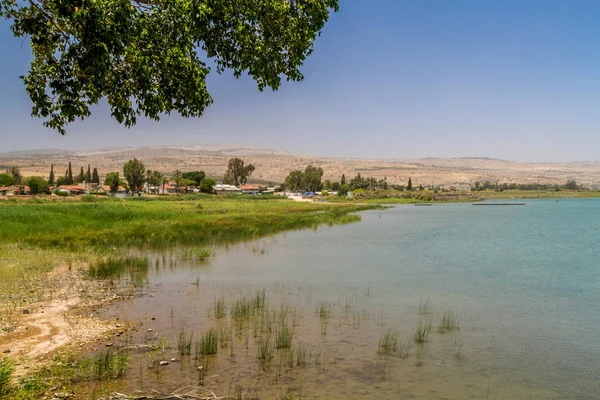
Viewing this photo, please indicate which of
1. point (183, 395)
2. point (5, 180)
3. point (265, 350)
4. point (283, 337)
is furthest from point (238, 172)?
point (183, 395)

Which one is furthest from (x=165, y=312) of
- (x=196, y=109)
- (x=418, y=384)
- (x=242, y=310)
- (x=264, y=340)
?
(x=418, y=384)

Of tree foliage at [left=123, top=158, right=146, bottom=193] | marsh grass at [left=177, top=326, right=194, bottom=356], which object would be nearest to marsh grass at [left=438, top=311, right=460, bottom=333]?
marsh grass at [left=177, top=326, right=194, bottom=356]

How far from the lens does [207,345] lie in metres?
10.4

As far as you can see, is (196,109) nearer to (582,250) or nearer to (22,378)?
(22,378)

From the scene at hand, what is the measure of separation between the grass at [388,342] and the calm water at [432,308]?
0.61ft

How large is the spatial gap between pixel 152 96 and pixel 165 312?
7.08 meters

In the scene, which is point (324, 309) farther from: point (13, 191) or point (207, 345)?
point (13, 191)

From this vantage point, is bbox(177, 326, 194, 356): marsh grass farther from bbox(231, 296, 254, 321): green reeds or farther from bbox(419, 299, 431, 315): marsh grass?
bbox(419, 299, 431, 315): marsh grass

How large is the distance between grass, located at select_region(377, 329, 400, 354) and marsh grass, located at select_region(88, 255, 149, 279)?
479 inches

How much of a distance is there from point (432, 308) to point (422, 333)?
3.24m

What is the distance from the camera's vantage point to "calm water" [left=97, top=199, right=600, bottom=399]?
9273 millimetres

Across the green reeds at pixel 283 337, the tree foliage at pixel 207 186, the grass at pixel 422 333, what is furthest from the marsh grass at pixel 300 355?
the tree foliage at pixel 207 186

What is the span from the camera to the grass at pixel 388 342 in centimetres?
1095

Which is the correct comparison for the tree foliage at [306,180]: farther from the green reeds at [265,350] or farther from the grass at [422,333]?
the green reeds at [265,350]
